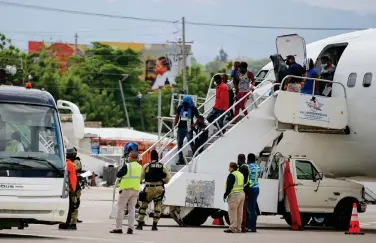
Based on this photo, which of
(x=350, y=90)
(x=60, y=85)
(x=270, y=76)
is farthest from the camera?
(x=60, y=85)

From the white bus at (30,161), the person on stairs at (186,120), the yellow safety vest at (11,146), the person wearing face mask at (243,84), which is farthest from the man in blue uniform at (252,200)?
the yellow safety vest at (11,146)

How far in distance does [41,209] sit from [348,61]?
10376 mm

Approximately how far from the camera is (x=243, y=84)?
28.7 meters

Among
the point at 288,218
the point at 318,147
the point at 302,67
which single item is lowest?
the point at 288,218

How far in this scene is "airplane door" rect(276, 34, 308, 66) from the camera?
29.5 metres

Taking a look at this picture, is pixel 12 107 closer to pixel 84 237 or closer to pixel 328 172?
pixel 84 237

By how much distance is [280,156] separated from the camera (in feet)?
Result: 94.5

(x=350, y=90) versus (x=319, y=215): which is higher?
(x=350, y=90)

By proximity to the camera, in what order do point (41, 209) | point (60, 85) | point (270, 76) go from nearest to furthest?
1. point (41, 209)
2. point (270, 76)
3. point (60, 85)

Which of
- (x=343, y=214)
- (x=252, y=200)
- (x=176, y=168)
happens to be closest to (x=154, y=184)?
→ (x=252, y=200)

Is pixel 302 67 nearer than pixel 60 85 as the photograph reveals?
Yes

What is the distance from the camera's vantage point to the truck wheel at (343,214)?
28828 millimetres

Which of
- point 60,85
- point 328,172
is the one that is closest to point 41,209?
point 328,172

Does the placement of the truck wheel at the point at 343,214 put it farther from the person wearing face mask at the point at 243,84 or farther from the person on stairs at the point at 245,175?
the person wearing face mask at the point at 243,84
